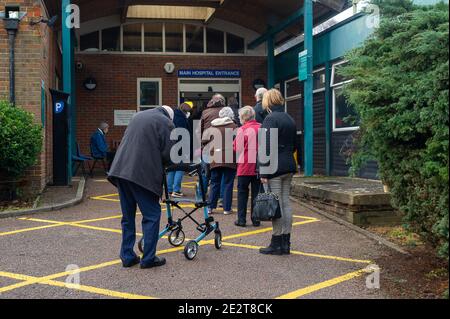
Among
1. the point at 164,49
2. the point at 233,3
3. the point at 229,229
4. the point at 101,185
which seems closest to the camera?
the point at 229,229

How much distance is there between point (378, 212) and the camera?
25.2 ft

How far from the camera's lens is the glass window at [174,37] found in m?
17.4

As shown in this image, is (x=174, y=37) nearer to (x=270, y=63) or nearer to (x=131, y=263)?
(x=270, y=63)

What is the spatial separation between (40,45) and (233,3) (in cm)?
712

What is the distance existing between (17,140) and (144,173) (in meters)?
4.24

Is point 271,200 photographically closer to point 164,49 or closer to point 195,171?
point 195,171

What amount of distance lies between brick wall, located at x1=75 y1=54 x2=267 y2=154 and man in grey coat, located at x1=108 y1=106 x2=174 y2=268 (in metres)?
11.6

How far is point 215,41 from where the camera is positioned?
17.8 meters

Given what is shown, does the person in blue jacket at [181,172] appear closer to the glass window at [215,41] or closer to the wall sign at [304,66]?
the wall sign at [304,66]

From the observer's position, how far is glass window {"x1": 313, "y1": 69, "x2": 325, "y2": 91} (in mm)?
13453

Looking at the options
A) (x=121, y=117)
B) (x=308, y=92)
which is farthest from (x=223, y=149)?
(x=121, y=117)

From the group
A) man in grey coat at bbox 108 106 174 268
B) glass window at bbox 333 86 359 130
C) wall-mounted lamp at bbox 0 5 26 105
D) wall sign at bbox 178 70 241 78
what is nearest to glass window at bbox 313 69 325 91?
glass window at bbox 333 86 359 130
